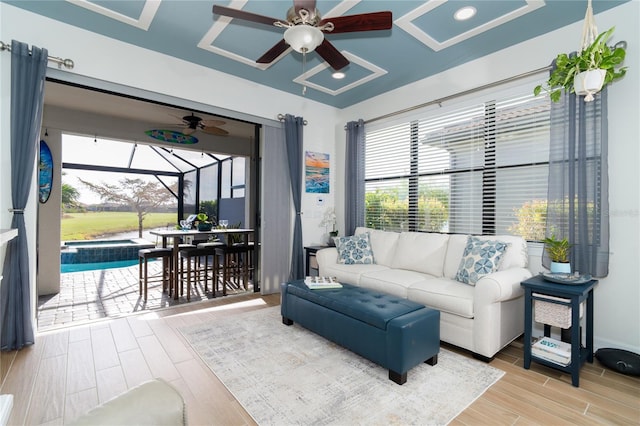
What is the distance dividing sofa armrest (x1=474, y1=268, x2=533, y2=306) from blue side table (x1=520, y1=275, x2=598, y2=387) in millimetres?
103

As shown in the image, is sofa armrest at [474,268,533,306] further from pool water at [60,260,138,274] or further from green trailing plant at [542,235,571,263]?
pool water at [60,260,138,274]

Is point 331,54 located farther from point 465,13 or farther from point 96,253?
point 96,253

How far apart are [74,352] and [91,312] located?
1213mm

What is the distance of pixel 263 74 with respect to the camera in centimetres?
403

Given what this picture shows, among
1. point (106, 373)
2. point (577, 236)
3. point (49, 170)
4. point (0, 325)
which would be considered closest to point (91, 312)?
point (0, 325)

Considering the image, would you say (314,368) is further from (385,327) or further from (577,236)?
(577,236)

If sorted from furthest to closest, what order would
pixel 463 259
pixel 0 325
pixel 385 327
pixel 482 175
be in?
pixel 482 175
pixel 463 259
pixel 0 325
pixel 385 327

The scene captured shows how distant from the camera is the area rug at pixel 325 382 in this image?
181 cm

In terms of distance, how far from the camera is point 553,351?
2.32 metres

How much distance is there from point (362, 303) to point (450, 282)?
1031 millimetres

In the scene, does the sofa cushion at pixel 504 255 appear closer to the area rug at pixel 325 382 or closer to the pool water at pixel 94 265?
the area rug at pixel 325 382

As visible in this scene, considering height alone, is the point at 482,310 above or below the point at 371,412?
above

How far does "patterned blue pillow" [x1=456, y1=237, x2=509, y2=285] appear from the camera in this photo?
2.77m

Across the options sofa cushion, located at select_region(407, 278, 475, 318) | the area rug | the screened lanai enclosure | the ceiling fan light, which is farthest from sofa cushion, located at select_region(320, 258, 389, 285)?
the screened lanai enclosure
